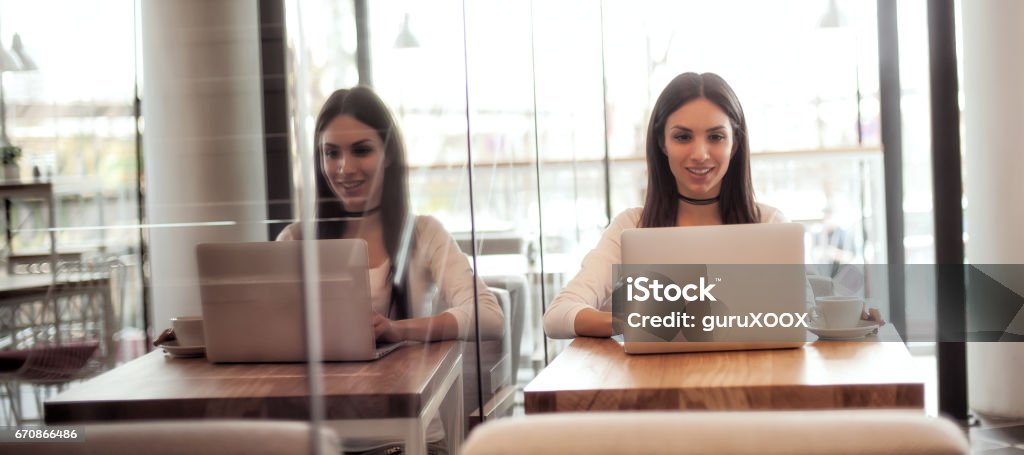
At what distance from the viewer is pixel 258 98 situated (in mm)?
1161

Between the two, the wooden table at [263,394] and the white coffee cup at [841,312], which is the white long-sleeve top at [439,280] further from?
the white coffee cup at [841,312]

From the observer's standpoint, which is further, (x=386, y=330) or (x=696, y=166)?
(x=696, y=166)

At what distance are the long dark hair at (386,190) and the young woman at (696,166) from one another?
0.86 metres

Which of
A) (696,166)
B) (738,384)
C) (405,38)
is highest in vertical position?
(405,38)

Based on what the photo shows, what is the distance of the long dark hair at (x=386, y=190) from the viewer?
4.14ft

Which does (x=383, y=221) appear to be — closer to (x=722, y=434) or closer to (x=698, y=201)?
(x=722, y=434)

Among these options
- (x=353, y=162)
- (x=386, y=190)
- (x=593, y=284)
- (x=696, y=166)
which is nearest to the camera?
(x=353, y=162)

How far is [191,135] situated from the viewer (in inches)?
43.0

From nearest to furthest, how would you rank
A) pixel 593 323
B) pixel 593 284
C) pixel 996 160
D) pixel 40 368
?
pixel 40 368, pixel 593 323, pixel 593 284, pixel 996 160

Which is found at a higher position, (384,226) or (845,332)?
(384,226)

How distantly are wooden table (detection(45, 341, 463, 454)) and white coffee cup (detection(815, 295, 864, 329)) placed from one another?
2.40 ft

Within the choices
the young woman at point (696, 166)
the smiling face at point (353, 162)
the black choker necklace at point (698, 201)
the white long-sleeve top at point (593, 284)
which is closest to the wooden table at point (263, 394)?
the smiling face at point (353, 162)

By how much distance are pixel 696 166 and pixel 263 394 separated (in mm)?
1436

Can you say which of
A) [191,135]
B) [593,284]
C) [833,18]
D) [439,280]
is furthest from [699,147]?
[833,18]
